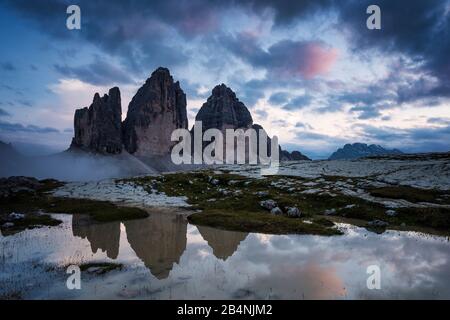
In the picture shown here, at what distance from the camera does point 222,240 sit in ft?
108

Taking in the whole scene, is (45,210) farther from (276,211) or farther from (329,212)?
(329,212)

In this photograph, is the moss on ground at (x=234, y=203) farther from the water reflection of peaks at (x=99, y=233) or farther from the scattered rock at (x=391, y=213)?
the water reflection of peaks at (x=99, y=233)

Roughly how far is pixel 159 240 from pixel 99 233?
26.0 feet

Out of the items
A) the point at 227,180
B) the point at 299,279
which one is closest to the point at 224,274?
the point at 299,279

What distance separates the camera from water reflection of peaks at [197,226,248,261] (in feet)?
92.2

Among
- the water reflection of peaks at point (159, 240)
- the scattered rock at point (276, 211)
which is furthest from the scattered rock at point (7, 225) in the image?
the scattered rock at point (276, 211)

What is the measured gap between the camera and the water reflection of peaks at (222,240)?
92.2 feet

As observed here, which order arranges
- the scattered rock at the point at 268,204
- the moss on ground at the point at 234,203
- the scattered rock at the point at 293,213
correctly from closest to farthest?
the moss on ground at the point at 234,203
the scattered rock at the point at 293,213
the scattered rock at the point at 268,204

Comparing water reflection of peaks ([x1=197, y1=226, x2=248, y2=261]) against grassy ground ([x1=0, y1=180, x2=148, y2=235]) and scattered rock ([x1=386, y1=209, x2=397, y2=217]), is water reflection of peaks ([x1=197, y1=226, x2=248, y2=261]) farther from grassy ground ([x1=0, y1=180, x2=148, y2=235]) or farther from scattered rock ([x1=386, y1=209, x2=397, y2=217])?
scattered rock ([x1=386, y1=209, x2=397, y2=217])

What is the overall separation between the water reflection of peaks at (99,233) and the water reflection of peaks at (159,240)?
4.68 ft

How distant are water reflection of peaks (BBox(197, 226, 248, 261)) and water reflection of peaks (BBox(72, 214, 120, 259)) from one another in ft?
27.5

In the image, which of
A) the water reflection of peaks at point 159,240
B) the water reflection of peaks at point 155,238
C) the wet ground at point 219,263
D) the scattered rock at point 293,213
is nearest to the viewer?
the wet ground at point 219,263

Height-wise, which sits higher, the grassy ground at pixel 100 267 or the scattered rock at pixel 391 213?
the scattered rock at pixel 391 213
